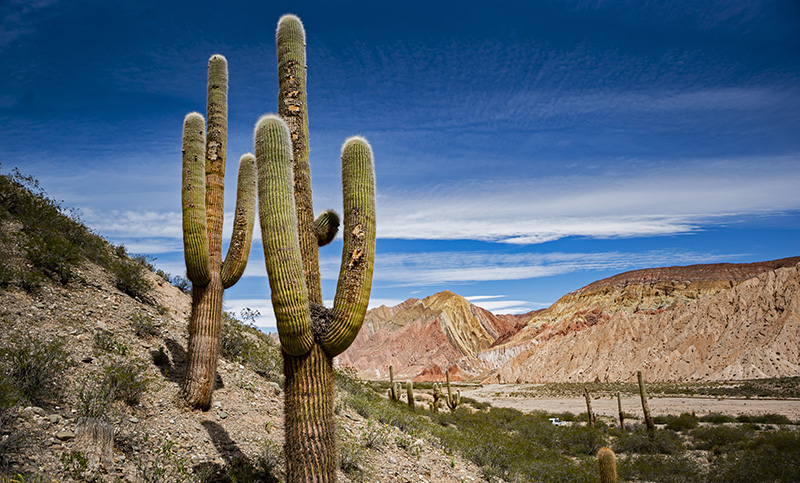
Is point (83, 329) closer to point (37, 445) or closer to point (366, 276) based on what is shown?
point (37, 445)

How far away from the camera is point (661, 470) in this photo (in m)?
12.9

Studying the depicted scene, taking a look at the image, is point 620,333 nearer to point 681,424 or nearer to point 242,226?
point 681,424

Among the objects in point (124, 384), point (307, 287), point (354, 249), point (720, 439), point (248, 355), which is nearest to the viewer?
point (354, 249)

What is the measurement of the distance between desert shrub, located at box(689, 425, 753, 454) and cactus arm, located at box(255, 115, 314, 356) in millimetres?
17304

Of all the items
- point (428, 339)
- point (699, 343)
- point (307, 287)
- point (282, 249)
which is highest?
point (282, 249)

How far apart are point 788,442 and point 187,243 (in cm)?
1817

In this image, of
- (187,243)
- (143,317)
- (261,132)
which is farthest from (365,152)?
(143,317)

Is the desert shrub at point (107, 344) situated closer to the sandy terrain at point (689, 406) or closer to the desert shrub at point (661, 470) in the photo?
the desert shrub at point (661, 470)

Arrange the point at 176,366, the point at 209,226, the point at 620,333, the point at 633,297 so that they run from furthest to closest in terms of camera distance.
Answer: the point at 633,297 → the point at 620,333 → the point at 176,366 → the point at 209,226

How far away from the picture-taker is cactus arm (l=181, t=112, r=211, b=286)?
7754 mm

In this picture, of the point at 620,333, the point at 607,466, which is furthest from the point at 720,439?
the point at 620,333

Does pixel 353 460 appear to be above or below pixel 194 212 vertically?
below

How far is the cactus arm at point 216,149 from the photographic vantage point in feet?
27.5

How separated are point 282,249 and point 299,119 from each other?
201cm
